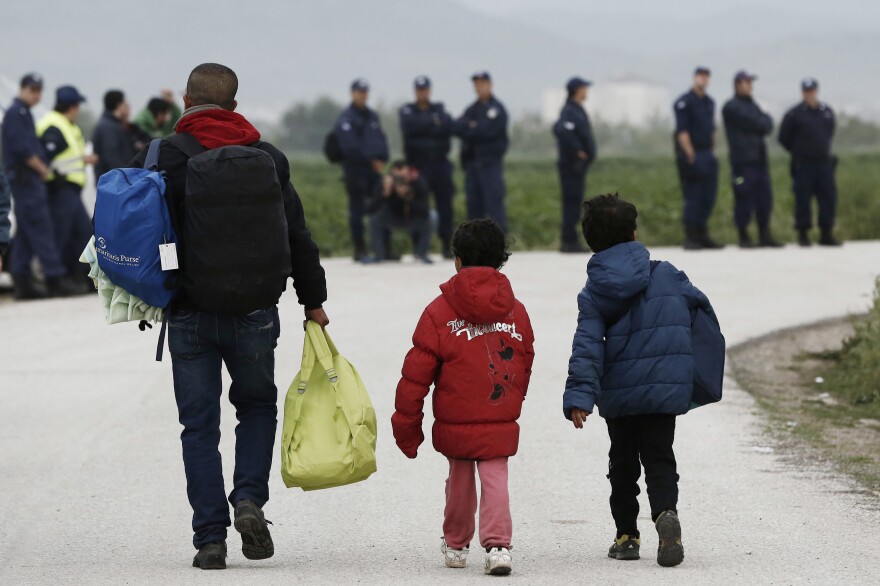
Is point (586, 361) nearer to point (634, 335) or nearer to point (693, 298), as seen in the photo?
point (634, 335)

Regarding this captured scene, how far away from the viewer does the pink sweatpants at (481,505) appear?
6066 millimetres

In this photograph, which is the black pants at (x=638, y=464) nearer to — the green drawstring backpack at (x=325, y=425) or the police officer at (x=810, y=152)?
the green drawstring backpack at (x=325, y=425)

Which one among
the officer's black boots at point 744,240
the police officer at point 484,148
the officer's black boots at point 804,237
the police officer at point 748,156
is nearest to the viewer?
the police officer at point 484,148

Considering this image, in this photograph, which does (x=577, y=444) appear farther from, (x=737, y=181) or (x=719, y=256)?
(x=737, y=181)

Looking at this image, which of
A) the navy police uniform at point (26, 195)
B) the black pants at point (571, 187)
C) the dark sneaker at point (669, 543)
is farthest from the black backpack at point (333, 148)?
the dark sneaker at point (669, 543)

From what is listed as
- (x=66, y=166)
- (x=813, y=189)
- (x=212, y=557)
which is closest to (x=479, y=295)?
(x=212, y=557)

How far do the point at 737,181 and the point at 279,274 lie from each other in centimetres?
1655

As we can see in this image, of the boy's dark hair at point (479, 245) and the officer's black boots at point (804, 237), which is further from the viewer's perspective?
the officer's black boots at point (804, 237)

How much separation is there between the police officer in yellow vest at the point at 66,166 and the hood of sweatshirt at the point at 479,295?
445 inches

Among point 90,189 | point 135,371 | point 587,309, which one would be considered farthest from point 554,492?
point 90,189

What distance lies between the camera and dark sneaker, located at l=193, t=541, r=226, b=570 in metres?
6.15

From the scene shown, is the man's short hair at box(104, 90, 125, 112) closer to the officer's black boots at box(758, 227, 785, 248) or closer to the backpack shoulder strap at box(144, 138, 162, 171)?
the officer's black boots at box(758, 227, 785, 248)

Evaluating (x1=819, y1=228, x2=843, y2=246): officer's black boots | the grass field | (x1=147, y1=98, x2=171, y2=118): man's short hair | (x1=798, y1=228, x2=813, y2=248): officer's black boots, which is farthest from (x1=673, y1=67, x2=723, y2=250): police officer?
(x1=147, y1=98, x2=171, y2=118): man's short hair

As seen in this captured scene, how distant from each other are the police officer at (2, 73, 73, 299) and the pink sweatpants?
35.9ft
